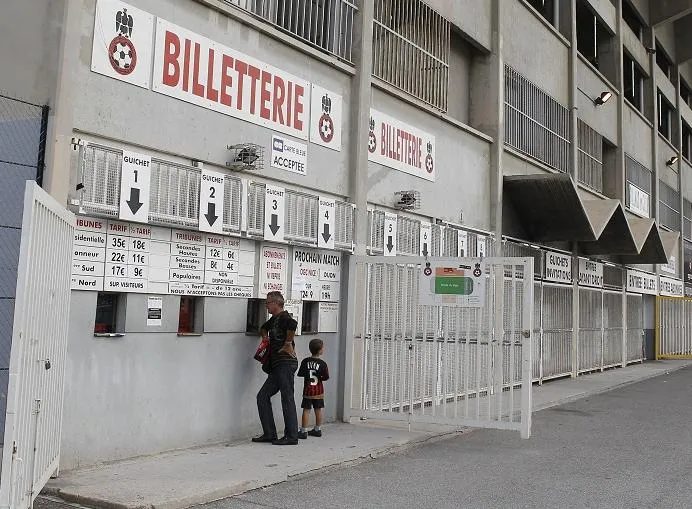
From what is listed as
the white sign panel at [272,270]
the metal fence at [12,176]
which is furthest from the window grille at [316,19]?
the metal fence at [12,176]

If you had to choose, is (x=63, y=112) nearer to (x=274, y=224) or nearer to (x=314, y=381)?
(x=274, y=224)

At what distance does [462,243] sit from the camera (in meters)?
13.6

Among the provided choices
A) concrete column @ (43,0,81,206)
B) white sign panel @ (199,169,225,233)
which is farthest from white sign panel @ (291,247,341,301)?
concrete column @ (43,0,81,206)

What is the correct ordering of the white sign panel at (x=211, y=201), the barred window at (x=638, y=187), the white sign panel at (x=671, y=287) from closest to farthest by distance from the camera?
the white sign panel at (x=211, y=201) < the barred window at (x=638, y=187) < the white sign panel at (x=671, y=287)

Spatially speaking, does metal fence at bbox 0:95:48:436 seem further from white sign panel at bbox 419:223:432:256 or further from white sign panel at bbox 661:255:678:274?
white sign panel at bbox 661:255:678:274

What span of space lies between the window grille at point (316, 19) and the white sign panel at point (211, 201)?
7.63 feet

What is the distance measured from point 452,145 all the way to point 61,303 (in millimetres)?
9219

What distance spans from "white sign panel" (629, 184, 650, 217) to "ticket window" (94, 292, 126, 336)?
65.4 ft

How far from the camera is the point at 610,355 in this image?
21.8m

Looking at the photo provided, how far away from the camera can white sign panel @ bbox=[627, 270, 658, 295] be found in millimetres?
23609

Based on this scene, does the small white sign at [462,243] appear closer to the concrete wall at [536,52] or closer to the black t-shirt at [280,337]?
the concrete wall at [536,52]

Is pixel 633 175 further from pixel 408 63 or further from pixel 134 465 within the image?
pixel 134 465

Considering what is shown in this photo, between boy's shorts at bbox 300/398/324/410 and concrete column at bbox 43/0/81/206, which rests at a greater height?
concrete column at bbox 43/0/81/206

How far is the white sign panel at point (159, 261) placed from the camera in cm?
701
